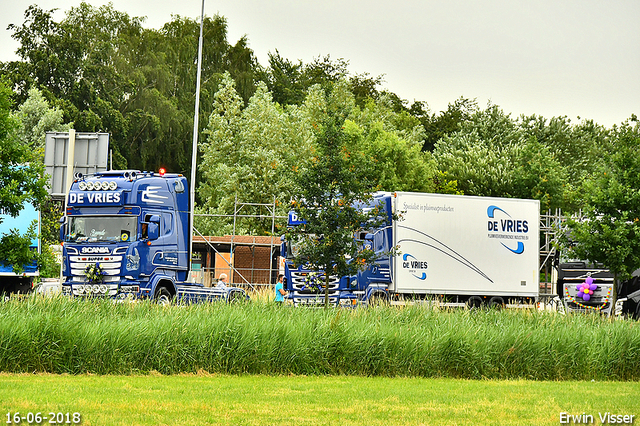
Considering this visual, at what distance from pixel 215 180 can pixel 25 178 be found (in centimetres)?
2451

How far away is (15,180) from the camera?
70.8ft

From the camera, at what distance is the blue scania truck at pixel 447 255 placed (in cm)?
2595

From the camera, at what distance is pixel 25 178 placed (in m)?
21.9

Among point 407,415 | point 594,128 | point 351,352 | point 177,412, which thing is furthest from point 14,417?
point 594,128

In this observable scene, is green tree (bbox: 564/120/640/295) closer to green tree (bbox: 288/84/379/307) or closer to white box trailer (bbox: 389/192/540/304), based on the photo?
white box trailer (bbox: 389/192/540/304)

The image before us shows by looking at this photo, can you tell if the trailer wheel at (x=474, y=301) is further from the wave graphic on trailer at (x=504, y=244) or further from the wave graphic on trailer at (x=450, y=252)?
the wave graphic on trailer at (x=504, y=244)

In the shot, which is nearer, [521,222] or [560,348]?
[560,348]

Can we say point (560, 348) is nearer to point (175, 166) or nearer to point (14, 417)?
point (14, 417)

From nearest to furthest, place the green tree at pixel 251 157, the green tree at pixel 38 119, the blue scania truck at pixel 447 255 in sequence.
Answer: the blue scania truck at pixel 447 255 → the green tree at pixel 251 157 → the green tree at pixel 38 119

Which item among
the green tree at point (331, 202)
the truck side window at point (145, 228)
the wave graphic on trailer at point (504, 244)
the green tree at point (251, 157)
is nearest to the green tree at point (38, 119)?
the green tree at point (251, 157)

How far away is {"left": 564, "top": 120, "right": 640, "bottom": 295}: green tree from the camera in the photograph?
25609 millimetres

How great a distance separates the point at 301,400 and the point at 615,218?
17840mm

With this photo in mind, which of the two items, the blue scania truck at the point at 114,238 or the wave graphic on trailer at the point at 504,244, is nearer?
the blue scania truck at the point at 114,238

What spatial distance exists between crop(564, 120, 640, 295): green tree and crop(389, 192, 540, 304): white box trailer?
2.92 metres
